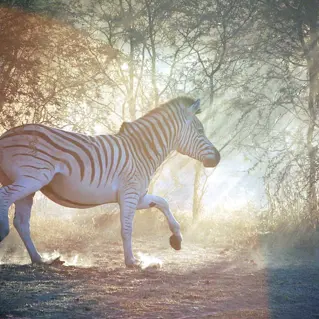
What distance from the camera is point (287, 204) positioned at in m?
10.3

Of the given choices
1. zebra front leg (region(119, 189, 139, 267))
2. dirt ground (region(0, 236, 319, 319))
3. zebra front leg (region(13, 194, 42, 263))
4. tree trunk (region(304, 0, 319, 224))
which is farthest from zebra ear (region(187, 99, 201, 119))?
tree trunk (region(304, 0, 319, 224))

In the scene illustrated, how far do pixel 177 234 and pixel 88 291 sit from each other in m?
2.26

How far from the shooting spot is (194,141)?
7.40 metres

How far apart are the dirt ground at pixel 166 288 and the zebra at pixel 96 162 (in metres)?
0.60

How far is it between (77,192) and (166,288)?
5.88ft

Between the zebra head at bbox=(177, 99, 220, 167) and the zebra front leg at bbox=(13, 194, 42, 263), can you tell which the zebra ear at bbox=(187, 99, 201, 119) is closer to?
the zebra head at bbox=(177, 99, 220, 167)

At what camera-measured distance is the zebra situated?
6.25 metres

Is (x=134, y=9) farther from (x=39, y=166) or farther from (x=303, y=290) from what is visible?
(x=303, y=290)

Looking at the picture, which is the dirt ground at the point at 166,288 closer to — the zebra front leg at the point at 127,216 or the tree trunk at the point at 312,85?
the zebra front leg at the point at 127,216

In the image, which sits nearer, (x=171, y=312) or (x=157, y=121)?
(x=171, y=312)

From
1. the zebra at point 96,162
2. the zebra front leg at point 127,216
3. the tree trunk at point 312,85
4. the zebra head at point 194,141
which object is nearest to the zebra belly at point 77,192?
the zebra at point 96,162

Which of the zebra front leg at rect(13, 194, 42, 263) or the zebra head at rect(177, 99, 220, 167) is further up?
the zebra head at rect(177, 99, 220, 167)

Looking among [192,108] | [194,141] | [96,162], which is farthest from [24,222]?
[192,108]

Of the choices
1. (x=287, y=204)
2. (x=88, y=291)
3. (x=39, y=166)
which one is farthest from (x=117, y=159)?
(x=287, y=204)
